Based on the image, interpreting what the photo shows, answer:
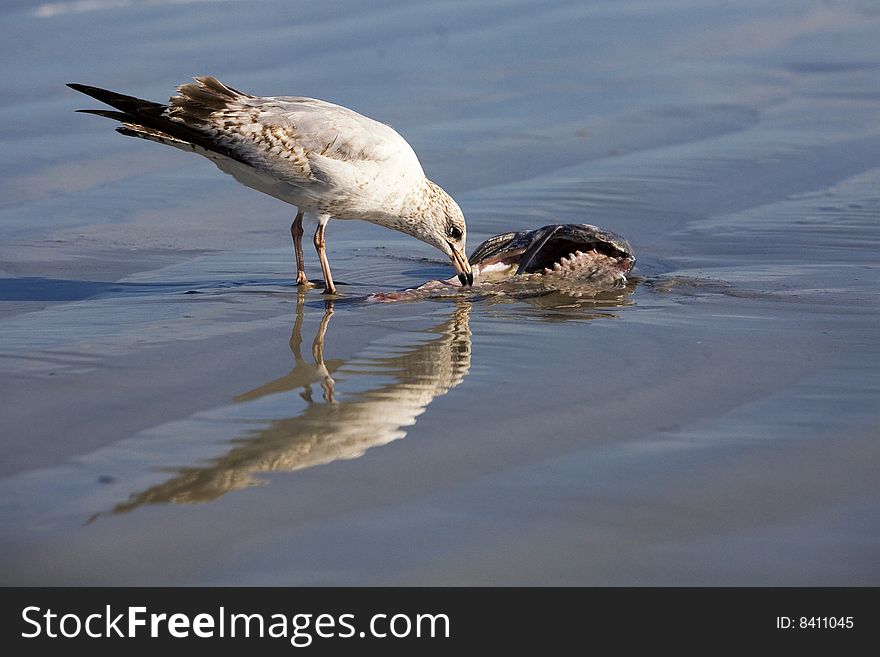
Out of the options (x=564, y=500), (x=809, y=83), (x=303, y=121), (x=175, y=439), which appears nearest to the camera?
(x=564, y=500)

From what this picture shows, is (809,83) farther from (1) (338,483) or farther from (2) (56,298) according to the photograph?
(1) (338,483)

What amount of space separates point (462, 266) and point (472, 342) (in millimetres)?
1318

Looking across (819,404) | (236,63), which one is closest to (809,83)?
(236,63)

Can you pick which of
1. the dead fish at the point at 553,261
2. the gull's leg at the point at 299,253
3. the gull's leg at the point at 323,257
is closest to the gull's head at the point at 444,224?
the dead fish at the point at 553,261

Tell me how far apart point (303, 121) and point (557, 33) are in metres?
5.26

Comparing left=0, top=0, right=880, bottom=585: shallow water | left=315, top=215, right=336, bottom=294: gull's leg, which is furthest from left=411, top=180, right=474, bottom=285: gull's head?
left=315, top=215, right=336, bottom=294: gull's leg

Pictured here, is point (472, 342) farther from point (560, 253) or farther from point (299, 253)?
point (299, 253)

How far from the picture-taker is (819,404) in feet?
13.9

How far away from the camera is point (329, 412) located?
4.25m

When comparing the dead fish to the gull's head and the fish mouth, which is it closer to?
the fish mouth

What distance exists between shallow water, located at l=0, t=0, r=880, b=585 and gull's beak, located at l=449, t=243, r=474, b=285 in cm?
27

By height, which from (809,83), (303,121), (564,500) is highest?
(809,83)

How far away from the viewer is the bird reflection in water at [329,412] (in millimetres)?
3646

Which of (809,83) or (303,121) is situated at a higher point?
(809,83)
